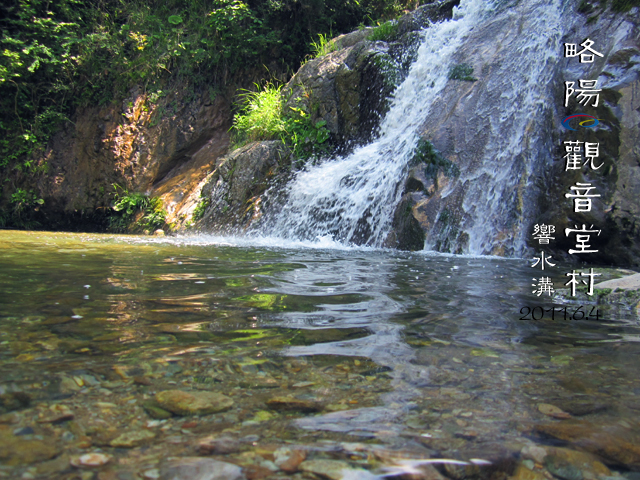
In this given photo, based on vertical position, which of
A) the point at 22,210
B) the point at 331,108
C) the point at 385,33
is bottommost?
the point at 22,210

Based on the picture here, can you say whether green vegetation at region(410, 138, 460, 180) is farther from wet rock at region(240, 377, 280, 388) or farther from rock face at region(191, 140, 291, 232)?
wet rock at region(240, 377, 280, 388)

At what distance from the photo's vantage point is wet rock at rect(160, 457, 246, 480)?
874 mm

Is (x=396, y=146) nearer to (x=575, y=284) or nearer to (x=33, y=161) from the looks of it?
(x=575, y=284)

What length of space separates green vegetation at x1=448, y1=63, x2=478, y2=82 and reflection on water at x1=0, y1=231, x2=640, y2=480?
5350 millimetres

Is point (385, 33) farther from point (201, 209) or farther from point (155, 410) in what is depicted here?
point (155, 410)

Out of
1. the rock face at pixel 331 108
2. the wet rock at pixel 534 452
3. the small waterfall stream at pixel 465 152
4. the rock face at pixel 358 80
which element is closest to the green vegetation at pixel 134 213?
the rock face at pixel 331 108

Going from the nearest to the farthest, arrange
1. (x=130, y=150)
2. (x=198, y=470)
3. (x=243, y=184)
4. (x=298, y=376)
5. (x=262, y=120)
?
(x=198, y=470) < (x=298, y=376) < (x=243, y=184) < (x=262, y=120) < (x=130, y=150)

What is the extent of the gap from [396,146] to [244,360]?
6.21m

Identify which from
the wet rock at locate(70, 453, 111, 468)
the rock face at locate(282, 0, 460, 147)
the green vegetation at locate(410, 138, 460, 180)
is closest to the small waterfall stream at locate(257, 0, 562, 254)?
the green vegetation at locate(410, 138, 460, 180)

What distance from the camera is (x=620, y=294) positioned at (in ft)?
9.05

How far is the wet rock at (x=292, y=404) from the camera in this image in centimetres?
118

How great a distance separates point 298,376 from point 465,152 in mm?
5483

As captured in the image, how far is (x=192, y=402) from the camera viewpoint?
119 centimetres

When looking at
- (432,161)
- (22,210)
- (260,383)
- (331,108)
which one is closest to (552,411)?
(260,383)
